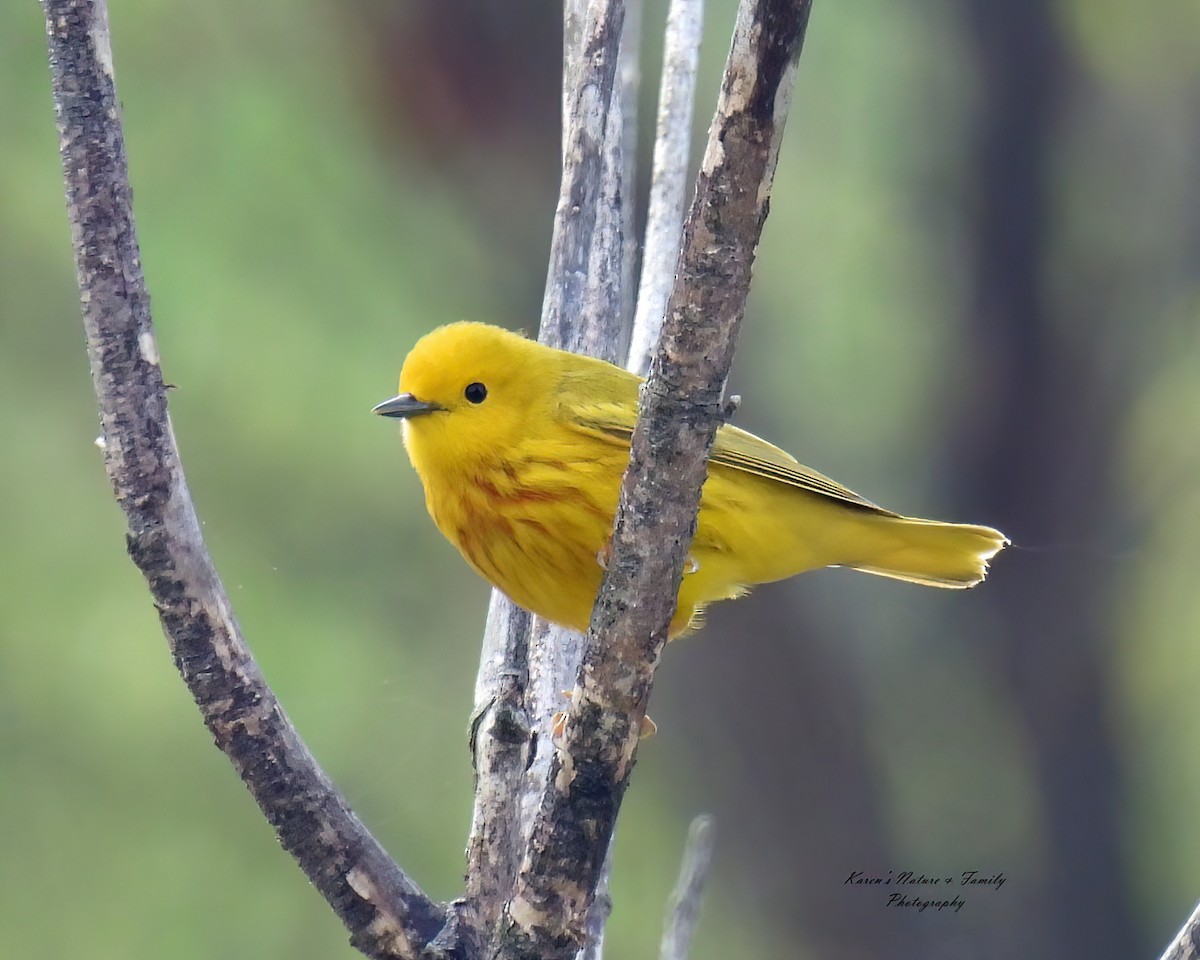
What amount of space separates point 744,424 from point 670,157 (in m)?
1.74

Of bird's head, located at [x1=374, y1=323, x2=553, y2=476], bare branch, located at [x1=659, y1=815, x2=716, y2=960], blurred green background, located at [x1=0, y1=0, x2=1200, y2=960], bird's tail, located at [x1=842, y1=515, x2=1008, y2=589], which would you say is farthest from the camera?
blurred green background, located at [x1=0, y1=0, x2=1200, y2=960]

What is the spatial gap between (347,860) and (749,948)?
3228 millimetres

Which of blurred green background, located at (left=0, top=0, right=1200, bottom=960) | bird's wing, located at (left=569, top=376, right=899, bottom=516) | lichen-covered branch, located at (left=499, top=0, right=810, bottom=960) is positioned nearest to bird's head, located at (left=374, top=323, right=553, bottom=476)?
bird's wing, located at (left=569, top=376, right=899, bottom=516)

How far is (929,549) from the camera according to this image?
10.3 ft

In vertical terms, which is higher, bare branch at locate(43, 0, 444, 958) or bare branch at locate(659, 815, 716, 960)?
bare branch at locate(43, 0, 444, 958)

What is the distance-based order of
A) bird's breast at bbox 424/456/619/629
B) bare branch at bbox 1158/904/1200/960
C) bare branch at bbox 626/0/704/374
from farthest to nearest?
bare branch at bbox 626/0/704/374 → bird's breast at bbox 424/456/619/629 → bare branch at bbox 1158/904/1200/960

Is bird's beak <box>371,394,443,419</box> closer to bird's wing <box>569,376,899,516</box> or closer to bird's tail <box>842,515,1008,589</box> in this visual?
bird's wing <box>569,376,899,516</box>

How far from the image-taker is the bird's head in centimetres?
276

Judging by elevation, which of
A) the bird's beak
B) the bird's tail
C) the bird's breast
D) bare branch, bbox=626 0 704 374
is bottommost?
the bird's tail

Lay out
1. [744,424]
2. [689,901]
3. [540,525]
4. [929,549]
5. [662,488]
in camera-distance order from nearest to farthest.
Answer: [662,488] → [689,901] → [540,525] → [929,549] → [744,424]

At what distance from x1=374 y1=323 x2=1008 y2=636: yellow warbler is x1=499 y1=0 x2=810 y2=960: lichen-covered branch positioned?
2.11 feet

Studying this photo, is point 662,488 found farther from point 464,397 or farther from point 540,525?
point 464,397

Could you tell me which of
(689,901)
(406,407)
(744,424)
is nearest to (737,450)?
(406,407)

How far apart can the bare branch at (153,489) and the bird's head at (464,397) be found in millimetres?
779
